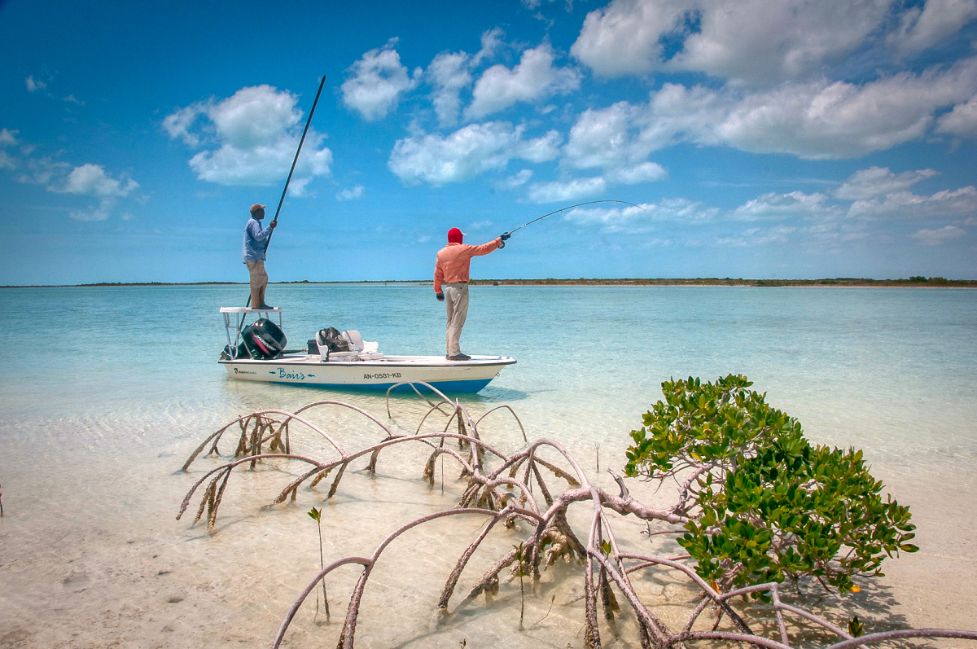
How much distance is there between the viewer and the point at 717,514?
2637 millimetres

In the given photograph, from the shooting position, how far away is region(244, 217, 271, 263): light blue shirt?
30.6 feet

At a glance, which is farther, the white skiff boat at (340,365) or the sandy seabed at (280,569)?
the white skiff boat at (340,365)

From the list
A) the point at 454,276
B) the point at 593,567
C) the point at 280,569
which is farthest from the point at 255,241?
the point at 593,567

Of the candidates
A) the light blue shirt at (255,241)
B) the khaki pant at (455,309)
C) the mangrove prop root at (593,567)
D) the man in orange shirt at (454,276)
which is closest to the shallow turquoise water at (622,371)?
the khaki pant at (455,309)

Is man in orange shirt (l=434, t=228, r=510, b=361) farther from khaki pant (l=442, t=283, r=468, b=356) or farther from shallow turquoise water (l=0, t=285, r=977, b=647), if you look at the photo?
shallow turquoise water (l=0, t=285, r=977, b=647)

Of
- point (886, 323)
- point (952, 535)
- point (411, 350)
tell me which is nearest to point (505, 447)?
point (952, 535)

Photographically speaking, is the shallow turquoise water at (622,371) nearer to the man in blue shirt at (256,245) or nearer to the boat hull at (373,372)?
the boat hull at (373,372)

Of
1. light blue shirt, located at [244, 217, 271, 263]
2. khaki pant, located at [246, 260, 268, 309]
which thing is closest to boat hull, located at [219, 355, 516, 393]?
khaki pant, located at [246, 260, 268, 309]

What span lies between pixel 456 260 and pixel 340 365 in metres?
2.57

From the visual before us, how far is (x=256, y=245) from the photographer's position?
951 centimetres

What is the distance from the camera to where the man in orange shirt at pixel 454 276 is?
8609 mm

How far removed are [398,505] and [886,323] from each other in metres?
27.3

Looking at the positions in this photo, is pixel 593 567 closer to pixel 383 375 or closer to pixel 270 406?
pixel 383 375

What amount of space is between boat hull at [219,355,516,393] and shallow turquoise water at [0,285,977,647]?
28 cm
